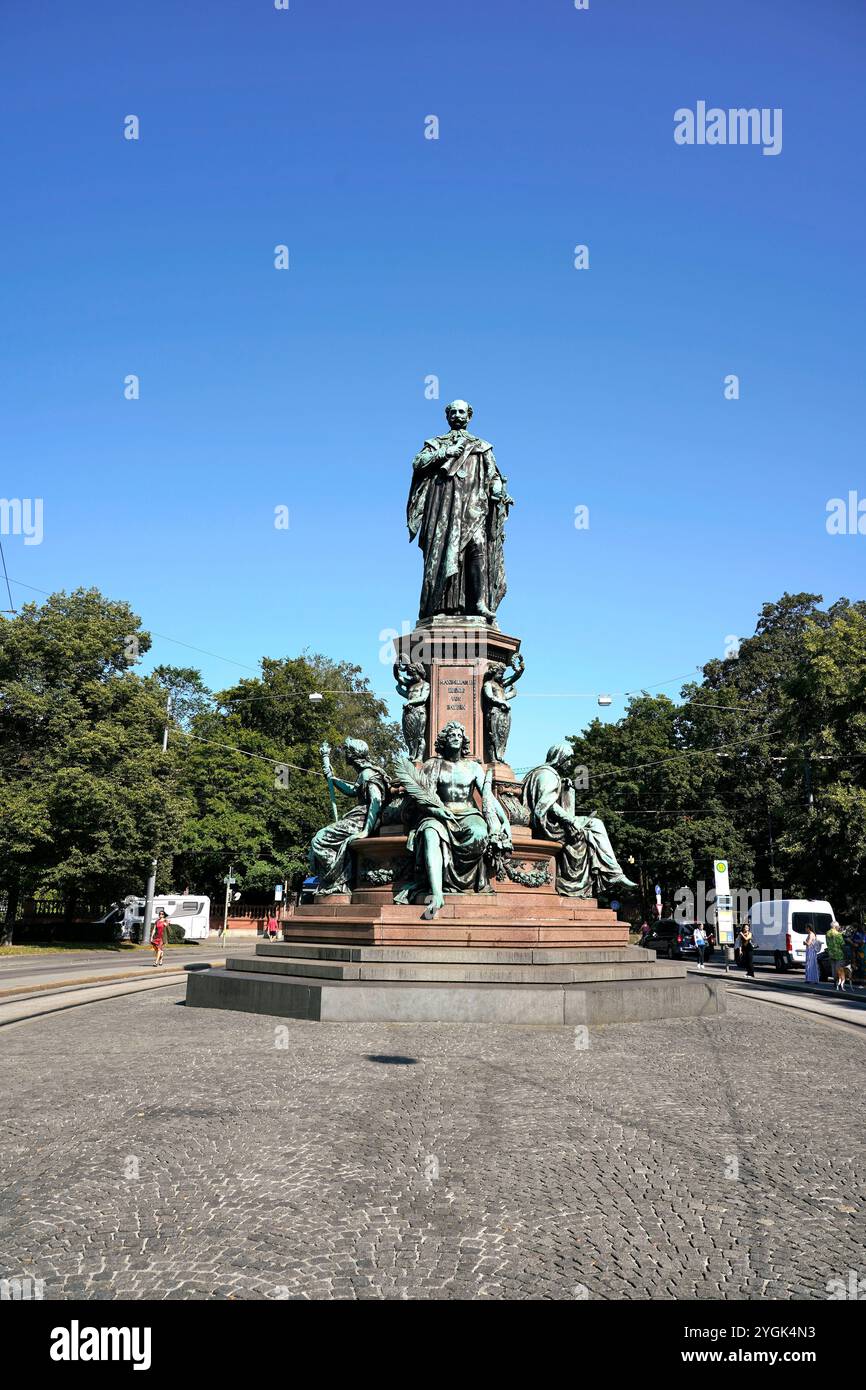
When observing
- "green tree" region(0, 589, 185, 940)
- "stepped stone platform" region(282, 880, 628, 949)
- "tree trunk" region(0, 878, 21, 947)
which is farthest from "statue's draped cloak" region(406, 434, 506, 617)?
"tree trunk" region(0, 878, 21, 947)

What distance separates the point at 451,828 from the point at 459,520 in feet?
22.2

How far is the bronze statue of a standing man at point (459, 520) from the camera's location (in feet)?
62.6

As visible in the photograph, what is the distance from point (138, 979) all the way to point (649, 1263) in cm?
1956

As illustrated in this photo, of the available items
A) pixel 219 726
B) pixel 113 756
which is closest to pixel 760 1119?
pixel 113 756

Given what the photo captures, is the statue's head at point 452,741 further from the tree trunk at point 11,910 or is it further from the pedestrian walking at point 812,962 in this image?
the tree trunk at point 11,910

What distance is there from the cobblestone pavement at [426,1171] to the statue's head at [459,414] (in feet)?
42.7

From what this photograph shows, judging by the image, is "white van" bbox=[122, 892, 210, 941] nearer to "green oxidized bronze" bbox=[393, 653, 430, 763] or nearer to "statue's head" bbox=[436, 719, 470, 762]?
"green oxidized bronze" bbox=[393, 653, 430, 763]

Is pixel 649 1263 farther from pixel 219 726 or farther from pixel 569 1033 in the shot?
pixel 219 726

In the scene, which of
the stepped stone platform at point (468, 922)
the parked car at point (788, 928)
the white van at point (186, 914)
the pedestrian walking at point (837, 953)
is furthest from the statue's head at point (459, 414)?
the white van at point (186, 914)

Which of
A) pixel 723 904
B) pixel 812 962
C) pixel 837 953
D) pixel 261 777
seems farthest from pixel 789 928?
pixel 261 777

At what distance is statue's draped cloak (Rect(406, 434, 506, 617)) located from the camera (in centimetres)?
1909

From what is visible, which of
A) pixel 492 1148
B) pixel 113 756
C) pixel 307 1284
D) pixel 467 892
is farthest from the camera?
pixel 113 756

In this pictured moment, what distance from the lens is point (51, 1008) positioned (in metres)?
14.7

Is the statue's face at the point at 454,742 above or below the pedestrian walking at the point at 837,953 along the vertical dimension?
above
